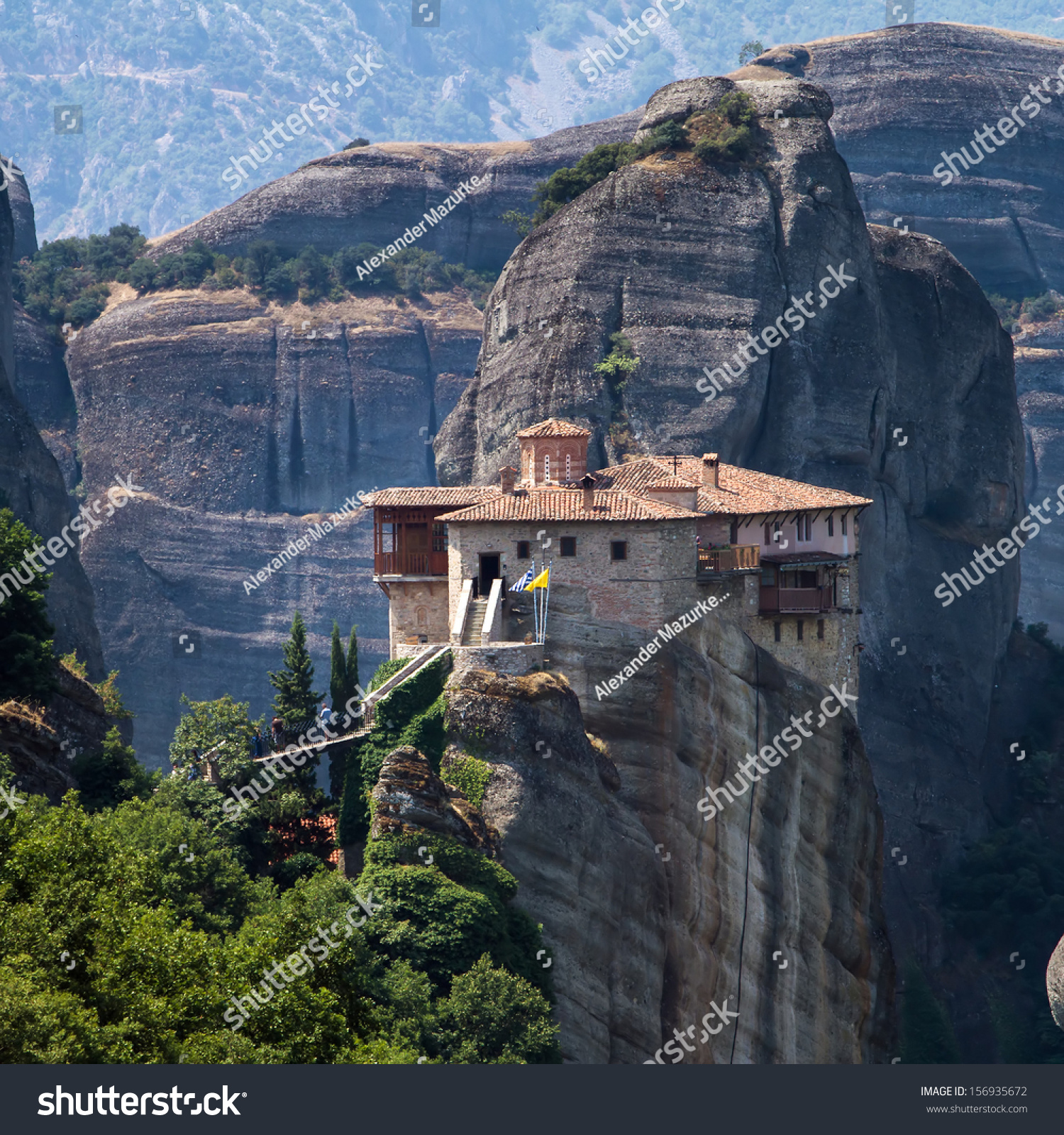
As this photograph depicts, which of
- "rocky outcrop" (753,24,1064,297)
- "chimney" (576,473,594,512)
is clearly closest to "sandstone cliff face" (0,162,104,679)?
"chimney" (576,473,594,512)

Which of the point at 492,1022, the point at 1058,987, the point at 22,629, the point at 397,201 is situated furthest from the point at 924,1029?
the point at 397,201

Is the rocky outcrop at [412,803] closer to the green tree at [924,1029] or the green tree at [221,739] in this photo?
the green tree at [221,739]

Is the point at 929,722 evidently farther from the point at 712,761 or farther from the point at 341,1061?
the point at 341,1061

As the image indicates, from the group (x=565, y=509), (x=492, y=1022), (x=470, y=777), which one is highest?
(x=565, y=509)

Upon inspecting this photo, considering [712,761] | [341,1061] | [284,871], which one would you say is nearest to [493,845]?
[284,871]

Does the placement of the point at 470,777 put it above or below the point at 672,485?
below

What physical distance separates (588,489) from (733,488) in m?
8.00

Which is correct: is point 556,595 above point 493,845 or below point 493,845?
above

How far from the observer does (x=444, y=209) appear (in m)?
173

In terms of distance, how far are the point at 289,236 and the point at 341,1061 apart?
128442 mm

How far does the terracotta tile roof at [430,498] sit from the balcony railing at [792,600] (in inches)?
403

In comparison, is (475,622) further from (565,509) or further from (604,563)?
(565,509)

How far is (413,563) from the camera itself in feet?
249

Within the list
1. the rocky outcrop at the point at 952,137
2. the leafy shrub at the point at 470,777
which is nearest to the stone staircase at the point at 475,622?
the leafy shrub at the point at 470,777
